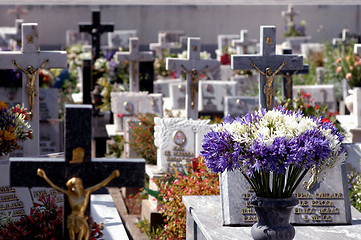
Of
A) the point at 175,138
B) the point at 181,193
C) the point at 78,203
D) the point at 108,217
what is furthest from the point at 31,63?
the point at 78,203

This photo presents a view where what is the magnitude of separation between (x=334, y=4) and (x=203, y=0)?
560 cm

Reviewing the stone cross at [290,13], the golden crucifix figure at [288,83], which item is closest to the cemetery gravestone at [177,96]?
the golden crucifix figure at [288,83]

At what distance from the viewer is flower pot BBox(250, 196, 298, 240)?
504cm

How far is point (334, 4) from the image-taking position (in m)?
33.9

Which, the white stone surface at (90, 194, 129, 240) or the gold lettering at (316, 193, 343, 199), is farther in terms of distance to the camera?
the white stone surface at (90, 194, 129, 240)

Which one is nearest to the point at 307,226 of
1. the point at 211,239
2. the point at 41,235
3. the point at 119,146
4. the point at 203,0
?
the point at 211,239

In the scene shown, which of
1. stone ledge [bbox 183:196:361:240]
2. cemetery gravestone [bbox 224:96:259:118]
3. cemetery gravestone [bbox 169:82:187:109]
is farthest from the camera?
cemetery gravestone [bbox 169:82:187:109]

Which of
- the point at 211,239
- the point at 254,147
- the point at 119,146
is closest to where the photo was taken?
the point at 254,147

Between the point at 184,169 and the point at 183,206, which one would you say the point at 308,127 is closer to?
the point at 183,206

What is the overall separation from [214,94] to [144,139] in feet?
14.9

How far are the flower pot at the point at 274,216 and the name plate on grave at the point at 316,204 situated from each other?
0.79 m

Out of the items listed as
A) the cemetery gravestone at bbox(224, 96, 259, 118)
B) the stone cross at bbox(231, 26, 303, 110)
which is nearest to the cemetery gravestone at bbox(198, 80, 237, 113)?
the cemetery gravestone at bbox(224, 96, 259, 118)

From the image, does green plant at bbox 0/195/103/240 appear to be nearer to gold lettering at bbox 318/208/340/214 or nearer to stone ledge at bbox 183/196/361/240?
stone ledge at bbox 183/196/361/240

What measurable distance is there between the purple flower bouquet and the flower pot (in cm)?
6
